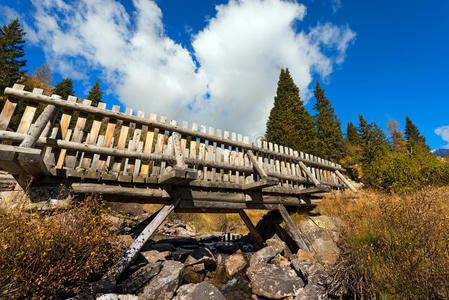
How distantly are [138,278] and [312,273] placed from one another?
401 cm

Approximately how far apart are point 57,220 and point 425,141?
6457 centimetres

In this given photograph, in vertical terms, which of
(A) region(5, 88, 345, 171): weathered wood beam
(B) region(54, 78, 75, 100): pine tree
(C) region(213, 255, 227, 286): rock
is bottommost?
(C) region(213, 255, 227, 286): rock

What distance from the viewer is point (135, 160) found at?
4.61 meters

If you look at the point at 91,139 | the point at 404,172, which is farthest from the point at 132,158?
the point at 404,172

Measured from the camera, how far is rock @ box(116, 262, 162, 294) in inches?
146

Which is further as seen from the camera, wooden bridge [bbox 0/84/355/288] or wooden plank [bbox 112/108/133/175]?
wooden plank [bbox 112/108/133/175]

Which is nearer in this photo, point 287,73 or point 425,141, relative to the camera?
point 287,73

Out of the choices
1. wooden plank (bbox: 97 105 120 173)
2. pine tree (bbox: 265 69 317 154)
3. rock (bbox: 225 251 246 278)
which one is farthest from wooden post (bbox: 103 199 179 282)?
pine tree (bbox: 265 69 317 154)

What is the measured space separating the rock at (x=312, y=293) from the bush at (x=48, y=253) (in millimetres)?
4038

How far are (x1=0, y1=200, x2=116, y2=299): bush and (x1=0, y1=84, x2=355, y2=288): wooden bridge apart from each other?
0.79 m

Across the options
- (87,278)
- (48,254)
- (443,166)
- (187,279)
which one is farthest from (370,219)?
(443,166)

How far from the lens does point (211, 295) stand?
3918mm

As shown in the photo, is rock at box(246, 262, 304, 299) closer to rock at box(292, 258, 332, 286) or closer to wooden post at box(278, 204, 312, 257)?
rock at box(292, 258, 332, 286)

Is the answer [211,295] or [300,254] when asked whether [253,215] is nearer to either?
[300,254]
